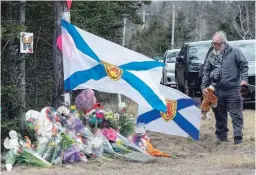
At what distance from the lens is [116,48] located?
7.83m

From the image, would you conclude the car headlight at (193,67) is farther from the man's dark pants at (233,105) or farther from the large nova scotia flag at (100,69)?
the large nova scotia flag at (100,69)

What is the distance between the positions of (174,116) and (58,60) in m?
2.13

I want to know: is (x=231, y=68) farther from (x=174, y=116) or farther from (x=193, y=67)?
(x=193, y=67)

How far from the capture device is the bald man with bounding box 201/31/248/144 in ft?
27.7

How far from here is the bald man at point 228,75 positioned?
8430 millimetres

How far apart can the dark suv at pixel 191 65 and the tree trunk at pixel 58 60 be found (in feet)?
19.5

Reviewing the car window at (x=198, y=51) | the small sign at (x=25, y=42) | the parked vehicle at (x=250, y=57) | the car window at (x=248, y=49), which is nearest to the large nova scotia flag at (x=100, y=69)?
the small sign at (x=25, y=42)

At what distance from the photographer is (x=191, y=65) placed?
44.2 ft

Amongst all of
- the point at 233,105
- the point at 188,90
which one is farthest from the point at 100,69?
the point at 188,90

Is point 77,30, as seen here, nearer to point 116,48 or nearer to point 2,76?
point 116,48

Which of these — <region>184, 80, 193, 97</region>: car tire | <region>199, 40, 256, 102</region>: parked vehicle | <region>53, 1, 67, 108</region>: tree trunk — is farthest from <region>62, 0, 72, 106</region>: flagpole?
<region>184, 80, 193, 97</region>: car tire

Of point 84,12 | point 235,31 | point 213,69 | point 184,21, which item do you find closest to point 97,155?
point 213,69

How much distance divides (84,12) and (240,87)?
4.86 metres

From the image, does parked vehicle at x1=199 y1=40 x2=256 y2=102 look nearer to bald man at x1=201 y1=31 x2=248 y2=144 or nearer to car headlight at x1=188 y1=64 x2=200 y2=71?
car headlight at x1=188 y1=64 x2=200 y2=71
